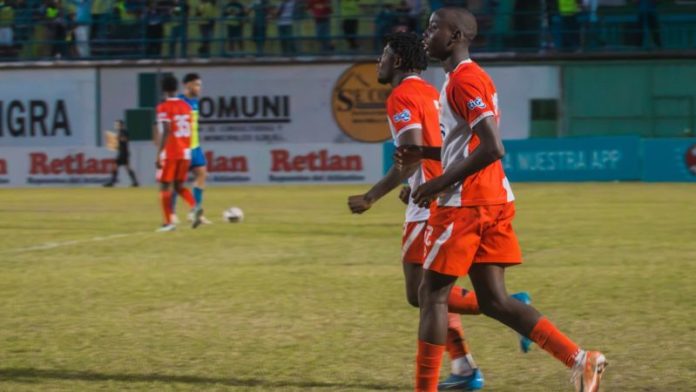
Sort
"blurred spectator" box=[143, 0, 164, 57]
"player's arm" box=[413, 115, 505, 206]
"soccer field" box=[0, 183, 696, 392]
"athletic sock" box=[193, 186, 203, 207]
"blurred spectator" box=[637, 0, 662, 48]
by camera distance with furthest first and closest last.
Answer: "blurred spectator" box=[143, 0, 164, 57] < "blurred spectator" box=[637, 0, 662, 48] < "athletic sock" box=[193, 186, 203, 207] < "soccer field" box=[0, 183, 696, 392] < "player's arm" box=[413, 115, 505, 206]

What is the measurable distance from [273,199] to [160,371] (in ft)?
65.4

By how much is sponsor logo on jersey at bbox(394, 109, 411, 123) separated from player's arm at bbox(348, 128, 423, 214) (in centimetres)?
7

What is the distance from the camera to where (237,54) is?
40.1 meters

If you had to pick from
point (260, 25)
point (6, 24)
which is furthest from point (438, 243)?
point (6, 24)

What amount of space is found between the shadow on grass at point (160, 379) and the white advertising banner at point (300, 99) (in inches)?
1200

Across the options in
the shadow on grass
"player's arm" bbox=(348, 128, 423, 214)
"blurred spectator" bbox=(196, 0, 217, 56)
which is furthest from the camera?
"blurred spectator" bbox=(196, 0, 217, 56)

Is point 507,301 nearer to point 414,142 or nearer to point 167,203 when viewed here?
point 414,142

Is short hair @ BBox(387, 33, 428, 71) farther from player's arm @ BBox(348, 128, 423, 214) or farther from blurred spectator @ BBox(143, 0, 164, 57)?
blurred spectator @ BBox(143, 0, 164, 57)

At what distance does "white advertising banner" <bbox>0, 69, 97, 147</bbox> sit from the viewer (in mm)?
41125

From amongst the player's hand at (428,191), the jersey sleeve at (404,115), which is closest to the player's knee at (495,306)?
the player's hand at (428,191)

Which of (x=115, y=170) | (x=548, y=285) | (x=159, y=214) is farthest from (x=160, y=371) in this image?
(x=115, y=170)

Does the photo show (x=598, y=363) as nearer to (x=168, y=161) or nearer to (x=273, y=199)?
(x=168, y=161)

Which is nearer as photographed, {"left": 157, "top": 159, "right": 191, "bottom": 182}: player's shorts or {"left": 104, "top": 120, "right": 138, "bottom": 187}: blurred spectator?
{"left": 157, "top": 159, "right": 191, "bottom": 182}: player's shorts

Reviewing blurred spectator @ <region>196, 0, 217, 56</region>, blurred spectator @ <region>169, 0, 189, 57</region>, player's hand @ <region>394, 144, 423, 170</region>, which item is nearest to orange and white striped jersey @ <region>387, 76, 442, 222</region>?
player's hand @ <region>394, 144, 423, 170</region>
